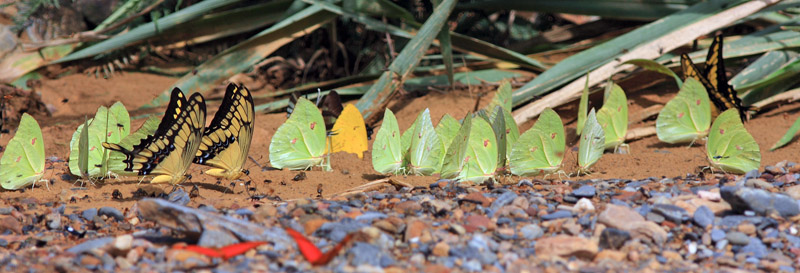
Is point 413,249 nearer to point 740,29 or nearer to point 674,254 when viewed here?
point 674,254

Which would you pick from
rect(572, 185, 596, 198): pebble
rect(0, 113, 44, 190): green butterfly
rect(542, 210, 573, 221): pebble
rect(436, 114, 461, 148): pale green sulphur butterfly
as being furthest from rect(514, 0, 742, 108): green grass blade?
rect(0, 113, 44, 190): green butterfly

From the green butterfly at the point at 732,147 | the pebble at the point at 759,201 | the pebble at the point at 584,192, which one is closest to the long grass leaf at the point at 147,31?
the pebble at the point at 584,192

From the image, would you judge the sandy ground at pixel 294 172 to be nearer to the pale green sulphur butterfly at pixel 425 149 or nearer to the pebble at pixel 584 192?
the pale green sulphur butterfly at pixel 425 149

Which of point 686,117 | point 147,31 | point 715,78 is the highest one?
point 147,31

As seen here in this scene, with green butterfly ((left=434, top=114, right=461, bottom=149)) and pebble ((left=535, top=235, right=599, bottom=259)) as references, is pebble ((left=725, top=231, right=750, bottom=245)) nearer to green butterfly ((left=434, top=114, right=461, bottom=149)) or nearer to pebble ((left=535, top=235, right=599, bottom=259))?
pebble ((left=535, top=235, right=599, bottom=259))

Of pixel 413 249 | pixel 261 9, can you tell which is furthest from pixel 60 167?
pixel 413 249

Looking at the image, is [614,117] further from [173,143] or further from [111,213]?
[111,213]

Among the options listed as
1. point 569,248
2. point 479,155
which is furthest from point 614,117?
point 569,248
